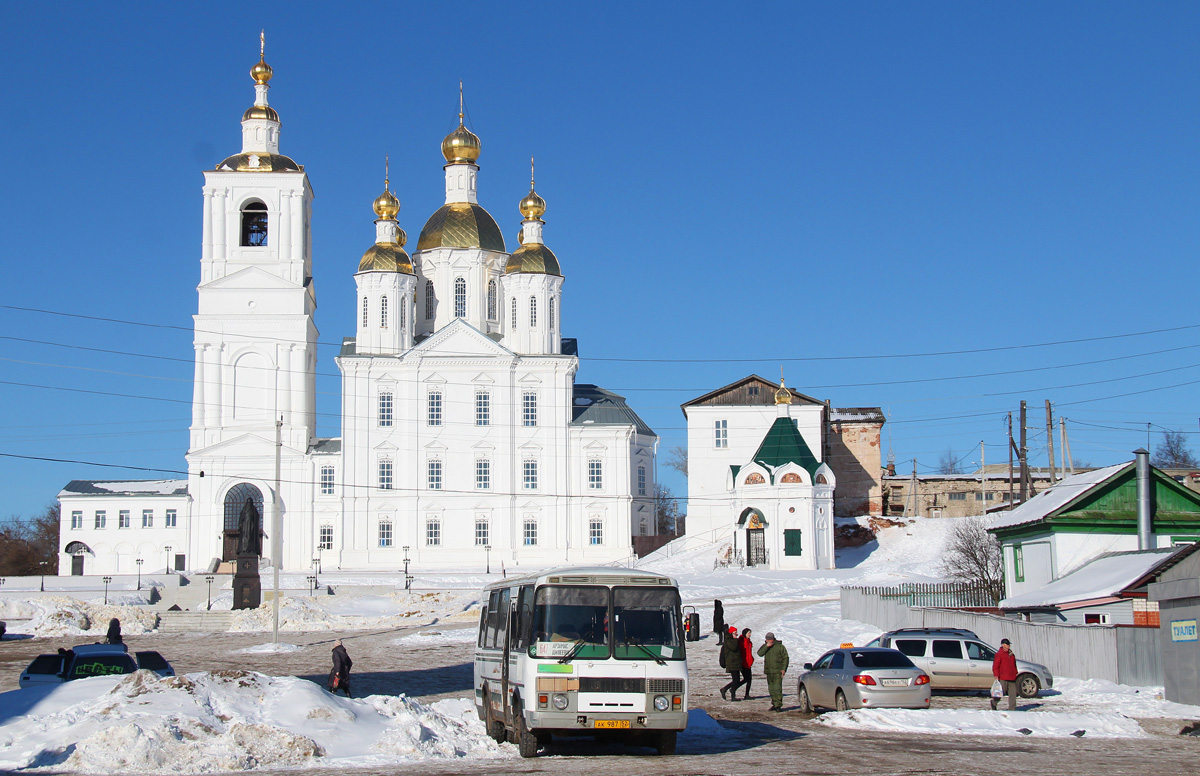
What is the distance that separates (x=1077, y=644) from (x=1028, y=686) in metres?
2.52

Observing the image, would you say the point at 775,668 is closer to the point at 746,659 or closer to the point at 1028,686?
the point at 746,659

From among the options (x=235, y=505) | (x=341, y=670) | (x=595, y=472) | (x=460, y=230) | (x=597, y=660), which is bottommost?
(x=341, y=670)

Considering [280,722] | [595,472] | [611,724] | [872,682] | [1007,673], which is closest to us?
[611,724]

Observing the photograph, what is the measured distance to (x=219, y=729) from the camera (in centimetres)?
1446

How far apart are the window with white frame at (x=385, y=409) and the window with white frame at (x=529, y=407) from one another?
20.4ft

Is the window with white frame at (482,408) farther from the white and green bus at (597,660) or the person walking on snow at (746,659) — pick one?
the white and green bus at (597,660)

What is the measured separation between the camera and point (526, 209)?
64.0 metres

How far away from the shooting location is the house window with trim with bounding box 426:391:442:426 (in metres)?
60.0

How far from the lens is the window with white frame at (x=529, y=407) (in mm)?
60562

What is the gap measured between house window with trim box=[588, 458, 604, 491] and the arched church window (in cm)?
1926

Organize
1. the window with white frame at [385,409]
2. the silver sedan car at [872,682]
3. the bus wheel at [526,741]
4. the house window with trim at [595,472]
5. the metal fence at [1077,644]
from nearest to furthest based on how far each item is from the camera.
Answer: the bus wheel at [526,741] → the silver sedan car at [872,682] → the metal fence at [1077,644] → the window with white frame at [385,409] → the house window with trim at [595,472]

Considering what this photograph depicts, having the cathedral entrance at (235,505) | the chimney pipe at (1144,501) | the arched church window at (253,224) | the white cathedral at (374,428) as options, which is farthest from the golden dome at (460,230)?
the chimney pipe at (1144,501)

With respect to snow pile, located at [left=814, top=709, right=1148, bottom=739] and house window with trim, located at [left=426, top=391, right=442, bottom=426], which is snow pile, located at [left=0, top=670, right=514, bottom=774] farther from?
house window with trim, located at [left=426, top=391, right=442, bottom=426]

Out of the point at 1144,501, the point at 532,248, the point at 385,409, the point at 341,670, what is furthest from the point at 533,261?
the point at 341,670
